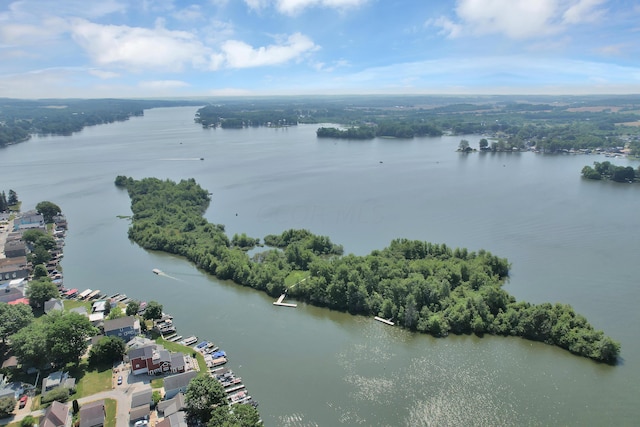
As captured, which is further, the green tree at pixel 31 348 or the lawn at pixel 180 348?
the lawn at pixel 180 348

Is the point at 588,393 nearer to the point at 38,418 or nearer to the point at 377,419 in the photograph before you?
the point at 377,419

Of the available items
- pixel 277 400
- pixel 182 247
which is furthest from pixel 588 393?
pixel 182 247

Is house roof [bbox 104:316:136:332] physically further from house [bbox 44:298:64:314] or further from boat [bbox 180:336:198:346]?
house [bbox 44:298:64:314]

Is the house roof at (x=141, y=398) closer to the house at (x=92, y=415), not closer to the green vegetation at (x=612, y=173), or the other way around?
the house at (x=92, y=415)

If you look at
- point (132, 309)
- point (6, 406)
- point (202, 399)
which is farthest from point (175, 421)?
point (132, 309)

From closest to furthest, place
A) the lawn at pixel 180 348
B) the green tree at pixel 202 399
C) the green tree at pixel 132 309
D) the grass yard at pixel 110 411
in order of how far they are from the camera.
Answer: the green tree at pixel 202 399 < the grass yard at pixel 110 411 < the lawn at pixel 180 348 < the green tree at pixel 132 309

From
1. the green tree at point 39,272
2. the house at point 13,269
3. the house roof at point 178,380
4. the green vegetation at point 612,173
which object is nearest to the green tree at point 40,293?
the green tree at point 39,272
